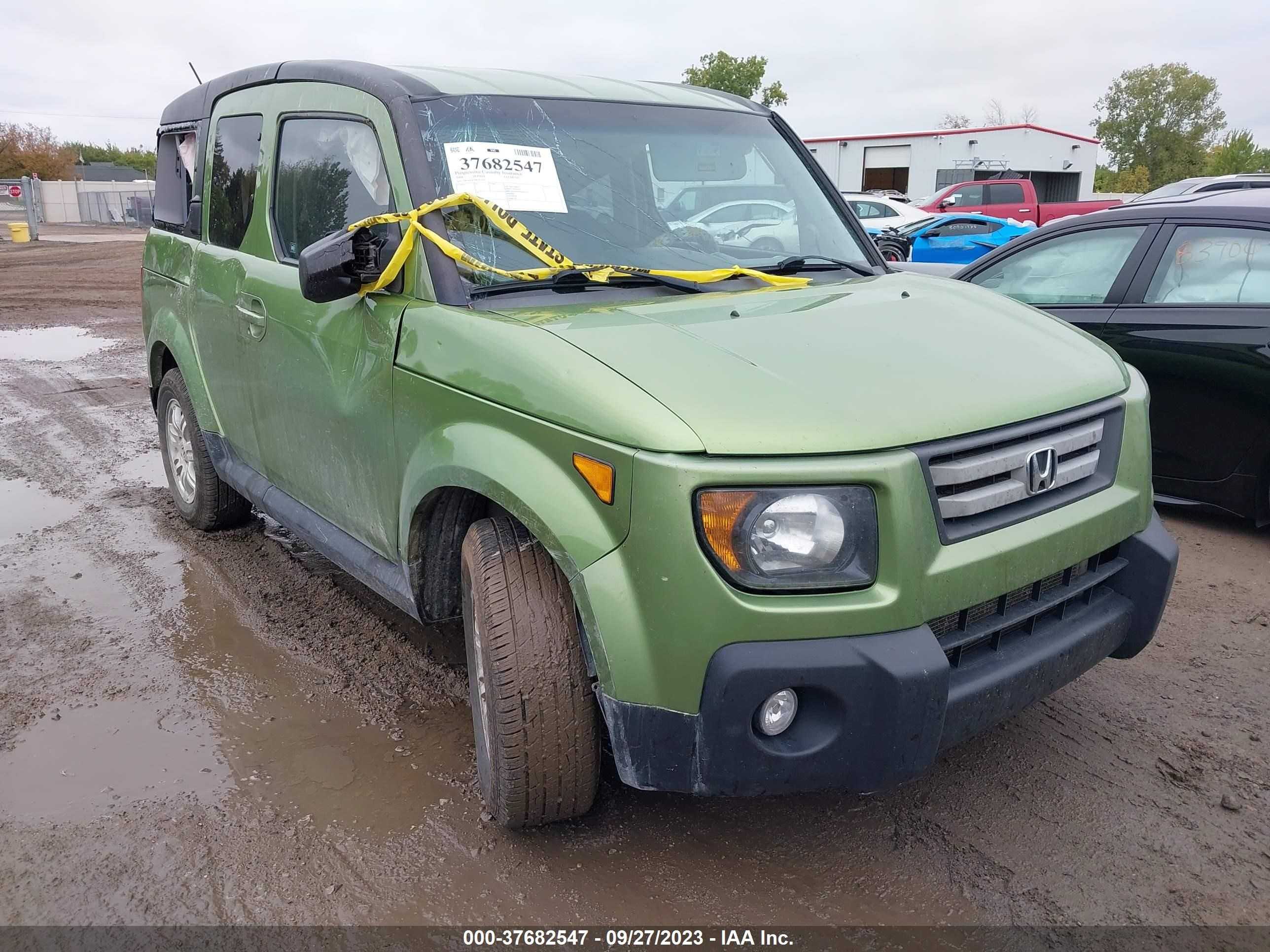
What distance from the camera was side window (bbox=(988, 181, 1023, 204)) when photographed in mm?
19484

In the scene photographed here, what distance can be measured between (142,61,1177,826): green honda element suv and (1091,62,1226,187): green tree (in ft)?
227

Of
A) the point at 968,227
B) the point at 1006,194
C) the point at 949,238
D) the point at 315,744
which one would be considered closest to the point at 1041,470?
the point at 315,744

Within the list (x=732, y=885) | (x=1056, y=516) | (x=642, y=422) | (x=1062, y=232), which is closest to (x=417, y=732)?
(x=732, y=885)

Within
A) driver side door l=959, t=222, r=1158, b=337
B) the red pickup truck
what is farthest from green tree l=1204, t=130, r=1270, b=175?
driver side door l=959, t=222, r=1158, b=337

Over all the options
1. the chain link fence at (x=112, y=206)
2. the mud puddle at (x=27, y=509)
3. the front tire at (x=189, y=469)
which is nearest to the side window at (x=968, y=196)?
the front tire at (x=189, y=469)

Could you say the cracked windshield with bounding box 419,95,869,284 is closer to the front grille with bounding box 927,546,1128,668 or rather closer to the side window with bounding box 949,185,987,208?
the front grille with bounding box 927,546,1128,668

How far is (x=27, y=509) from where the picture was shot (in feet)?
17.5

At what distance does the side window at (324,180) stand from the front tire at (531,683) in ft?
3.72

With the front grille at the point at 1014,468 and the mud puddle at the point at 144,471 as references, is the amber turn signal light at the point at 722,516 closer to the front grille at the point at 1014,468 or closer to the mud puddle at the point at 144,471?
the front grille at the point at 1014,468

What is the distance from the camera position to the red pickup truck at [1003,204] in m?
18.8

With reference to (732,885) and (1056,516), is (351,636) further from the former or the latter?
(1056,516)

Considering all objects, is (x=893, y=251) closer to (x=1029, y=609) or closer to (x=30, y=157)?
(x=1029, y=609)

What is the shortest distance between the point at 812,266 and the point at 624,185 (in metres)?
0.68

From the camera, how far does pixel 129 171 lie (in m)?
59.8
